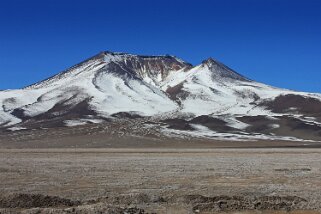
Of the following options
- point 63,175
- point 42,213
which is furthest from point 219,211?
point 63,175

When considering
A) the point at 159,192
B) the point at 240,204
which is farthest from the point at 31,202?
the point at 240,204

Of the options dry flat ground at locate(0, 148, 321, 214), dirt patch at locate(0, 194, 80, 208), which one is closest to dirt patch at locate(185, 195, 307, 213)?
dry flat ground at locate(0, 148, 321, 214)

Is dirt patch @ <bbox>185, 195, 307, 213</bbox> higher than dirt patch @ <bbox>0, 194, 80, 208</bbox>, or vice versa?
dirt patch @ <bbox>185, 195, 307, 213</bbox>

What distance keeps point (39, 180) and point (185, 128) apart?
16426cm

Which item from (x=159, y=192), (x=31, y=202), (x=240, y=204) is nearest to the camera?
(x=240, y=204)

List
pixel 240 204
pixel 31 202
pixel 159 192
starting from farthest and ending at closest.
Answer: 1. pixel 159 192
2. pixel 31 202
3. pixel 240 204

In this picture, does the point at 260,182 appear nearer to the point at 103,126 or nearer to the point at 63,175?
the point at 63,175

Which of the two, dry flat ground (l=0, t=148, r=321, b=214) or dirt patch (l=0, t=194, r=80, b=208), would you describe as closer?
dry flat ground (l=0, t=148, r=321, b=214)

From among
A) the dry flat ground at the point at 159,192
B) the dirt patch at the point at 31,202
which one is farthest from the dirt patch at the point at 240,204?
the dirt patch at the point at 31,202

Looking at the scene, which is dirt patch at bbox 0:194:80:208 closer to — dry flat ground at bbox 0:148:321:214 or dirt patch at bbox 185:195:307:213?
dry flat ground at bbox 0:148:321:214

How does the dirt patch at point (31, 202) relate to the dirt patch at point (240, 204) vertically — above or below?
below

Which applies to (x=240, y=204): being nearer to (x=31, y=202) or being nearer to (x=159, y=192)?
(x=159, y=192)

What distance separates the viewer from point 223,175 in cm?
4125

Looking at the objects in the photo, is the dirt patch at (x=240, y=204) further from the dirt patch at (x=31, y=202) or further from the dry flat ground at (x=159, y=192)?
the dirt patch at (x=31, y=202)
